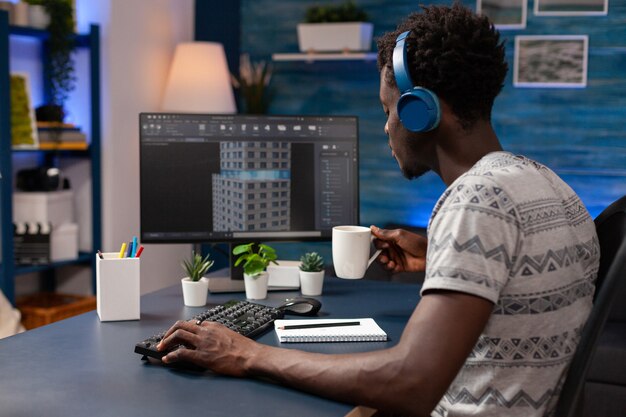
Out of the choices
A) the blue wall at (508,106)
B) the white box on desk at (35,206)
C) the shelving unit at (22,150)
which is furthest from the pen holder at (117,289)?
the blue wall at (508,106)

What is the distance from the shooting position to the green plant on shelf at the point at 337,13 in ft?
12.8

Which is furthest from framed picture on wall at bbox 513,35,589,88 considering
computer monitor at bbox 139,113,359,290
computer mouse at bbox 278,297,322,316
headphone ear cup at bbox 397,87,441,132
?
headphone ear cup at bbox 397,87,441,132

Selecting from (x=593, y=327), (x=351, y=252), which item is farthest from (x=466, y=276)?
(x=351, y=252)

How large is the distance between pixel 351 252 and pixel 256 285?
0.92 ft

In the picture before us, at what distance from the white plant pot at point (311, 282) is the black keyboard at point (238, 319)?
27cm

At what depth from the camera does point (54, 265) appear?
145 inches

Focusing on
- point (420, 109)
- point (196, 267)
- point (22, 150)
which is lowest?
point (196, 267)

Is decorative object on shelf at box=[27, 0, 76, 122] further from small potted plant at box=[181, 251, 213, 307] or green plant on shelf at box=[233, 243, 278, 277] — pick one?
small potted plant at box=[181, 251, 213, 307]

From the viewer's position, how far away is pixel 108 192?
3957mm

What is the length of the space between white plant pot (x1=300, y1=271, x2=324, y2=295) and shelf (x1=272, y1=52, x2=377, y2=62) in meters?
2.01

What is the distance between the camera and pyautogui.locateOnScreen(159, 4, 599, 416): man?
3.79ft

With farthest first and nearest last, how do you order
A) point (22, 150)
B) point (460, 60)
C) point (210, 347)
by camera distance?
point (22, 150) → point (210, 347) → point (460, 60)

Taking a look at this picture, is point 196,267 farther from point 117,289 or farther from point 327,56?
point 327,56

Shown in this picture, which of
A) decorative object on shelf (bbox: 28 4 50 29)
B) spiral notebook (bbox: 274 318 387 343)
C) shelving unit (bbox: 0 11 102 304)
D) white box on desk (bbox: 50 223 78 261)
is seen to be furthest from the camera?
white box on desk (bbox: 50 223 78 261)
